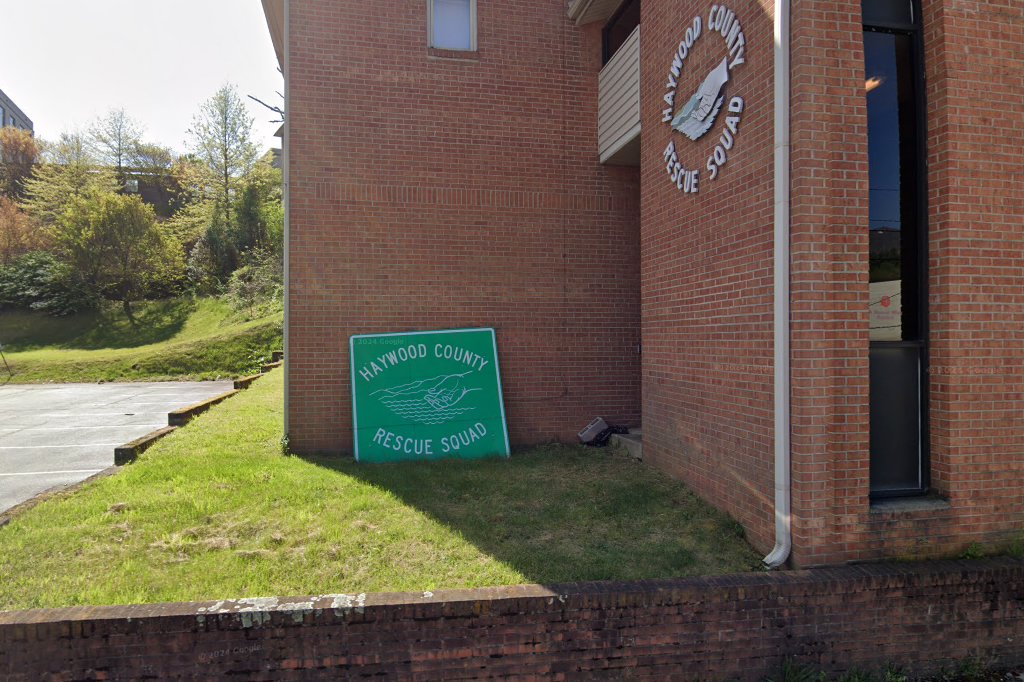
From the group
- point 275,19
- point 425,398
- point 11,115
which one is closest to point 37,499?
point 425,398

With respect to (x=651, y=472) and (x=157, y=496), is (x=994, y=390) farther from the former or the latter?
(x=157, y=496)

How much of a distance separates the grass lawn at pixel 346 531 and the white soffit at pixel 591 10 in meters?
5.86

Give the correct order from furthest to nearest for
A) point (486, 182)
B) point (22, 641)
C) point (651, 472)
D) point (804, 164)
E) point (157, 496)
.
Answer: point (486, 182) → point (651, 472) → point (157, 496) → point (804, 164) → point (22, 641)

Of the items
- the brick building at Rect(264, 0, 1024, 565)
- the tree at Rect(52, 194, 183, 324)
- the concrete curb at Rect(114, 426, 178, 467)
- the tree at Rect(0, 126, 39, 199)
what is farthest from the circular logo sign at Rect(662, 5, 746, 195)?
the tree at Rect(0, 126, 39, 199)

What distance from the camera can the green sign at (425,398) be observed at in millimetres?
7445

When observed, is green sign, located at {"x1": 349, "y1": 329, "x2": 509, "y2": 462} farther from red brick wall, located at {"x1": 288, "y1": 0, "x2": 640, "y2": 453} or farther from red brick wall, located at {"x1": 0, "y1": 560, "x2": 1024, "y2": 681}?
red brick wall, located at {"x1": 0, "y1": 560, "x2": 1024, "y2": 681}

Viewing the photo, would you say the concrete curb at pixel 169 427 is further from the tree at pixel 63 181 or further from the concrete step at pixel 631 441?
the tree at pixel 63 181

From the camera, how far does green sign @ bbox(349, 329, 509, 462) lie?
7445mm

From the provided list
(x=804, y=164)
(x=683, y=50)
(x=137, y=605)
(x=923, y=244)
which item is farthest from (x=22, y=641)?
Result: (x=683, y=50)

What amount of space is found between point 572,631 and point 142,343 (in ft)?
93.6

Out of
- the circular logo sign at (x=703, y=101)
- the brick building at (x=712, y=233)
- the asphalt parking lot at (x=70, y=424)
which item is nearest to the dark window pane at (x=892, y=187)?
the brick building at (x=712, y=233)

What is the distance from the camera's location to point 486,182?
26.3ft

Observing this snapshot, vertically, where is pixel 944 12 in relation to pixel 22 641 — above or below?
above

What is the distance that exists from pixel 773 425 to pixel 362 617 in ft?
10.0
